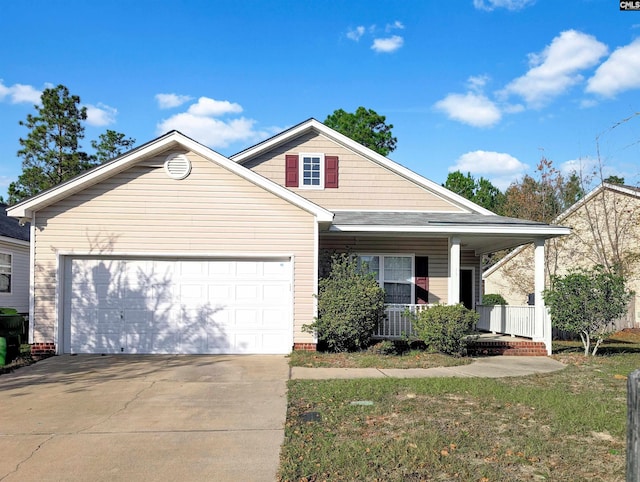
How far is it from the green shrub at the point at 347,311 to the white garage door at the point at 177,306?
0.81 metres

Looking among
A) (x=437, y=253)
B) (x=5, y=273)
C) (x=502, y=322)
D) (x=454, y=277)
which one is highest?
(x=437, y=253)

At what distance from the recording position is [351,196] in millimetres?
16047

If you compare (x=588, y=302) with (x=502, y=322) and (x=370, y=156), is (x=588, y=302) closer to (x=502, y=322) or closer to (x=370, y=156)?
(x=502, y=322)

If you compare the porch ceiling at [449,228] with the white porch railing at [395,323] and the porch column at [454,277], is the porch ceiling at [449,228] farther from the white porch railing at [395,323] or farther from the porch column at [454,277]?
the white porch railing at [395,323]

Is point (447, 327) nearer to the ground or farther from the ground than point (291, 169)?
nearer to the ground

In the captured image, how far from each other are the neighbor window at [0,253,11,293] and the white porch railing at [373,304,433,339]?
1345 cm

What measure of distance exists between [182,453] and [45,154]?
121ft

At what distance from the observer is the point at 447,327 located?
11.6 meters

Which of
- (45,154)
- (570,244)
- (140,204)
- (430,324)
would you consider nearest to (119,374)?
(140,204)

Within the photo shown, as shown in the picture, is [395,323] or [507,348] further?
[395,323]

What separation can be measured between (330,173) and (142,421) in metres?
10.8

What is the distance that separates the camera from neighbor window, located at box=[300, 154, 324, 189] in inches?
634

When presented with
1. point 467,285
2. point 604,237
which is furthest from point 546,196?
point 467,285

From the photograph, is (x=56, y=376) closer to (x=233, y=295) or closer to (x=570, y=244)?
(x=233, y=295)
